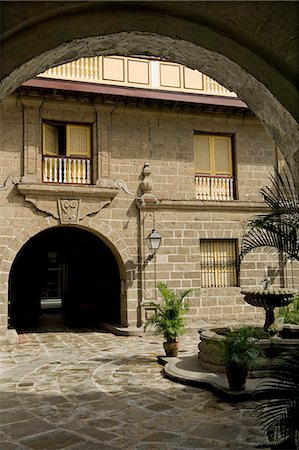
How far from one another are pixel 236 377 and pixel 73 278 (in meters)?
11.1

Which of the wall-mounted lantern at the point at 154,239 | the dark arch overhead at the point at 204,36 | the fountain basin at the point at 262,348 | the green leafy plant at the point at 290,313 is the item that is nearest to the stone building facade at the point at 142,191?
the wall-mounted lantern at the point at 154,239

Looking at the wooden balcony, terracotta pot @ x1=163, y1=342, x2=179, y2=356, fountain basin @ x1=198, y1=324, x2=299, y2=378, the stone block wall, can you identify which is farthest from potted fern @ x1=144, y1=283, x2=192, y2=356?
the wooden balcony

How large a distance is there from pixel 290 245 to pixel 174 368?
3795 millimetres

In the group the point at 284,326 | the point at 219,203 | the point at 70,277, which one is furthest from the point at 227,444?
the point at 70,277

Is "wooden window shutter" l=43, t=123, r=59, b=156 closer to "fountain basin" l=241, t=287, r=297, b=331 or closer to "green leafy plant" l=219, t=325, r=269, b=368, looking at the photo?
"fountain basin" l=241, t=287, r=297, b=331

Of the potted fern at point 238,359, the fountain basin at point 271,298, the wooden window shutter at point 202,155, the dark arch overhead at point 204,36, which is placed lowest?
the potted fern at point 238,359

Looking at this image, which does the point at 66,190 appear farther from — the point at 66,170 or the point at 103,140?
the point at 103,140

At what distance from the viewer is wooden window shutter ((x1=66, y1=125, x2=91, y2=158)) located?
38.8ft

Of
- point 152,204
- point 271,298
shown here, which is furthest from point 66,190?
point 271,298

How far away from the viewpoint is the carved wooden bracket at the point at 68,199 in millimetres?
11102

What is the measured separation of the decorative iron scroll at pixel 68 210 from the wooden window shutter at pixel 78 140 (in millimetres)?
1382

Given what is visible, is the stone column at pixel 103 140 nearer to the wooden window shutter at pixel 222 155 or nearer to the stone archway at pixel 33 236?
the stone archway at pixel 33 236

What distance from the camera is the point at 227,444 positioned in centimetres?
406

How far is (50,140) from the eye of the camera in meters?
11.8
